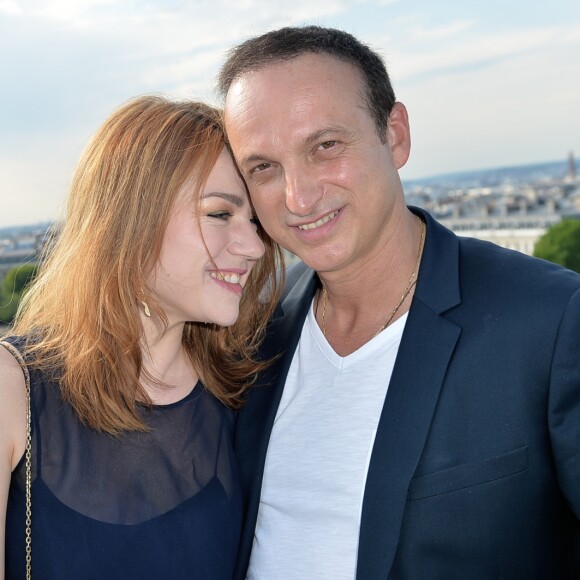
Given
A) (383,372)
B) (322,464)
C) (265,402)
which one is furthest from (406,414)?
(265,402)

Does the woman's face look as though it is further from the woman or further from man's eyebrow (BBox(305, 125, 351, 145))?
man's eyebrow (BBox(305, 125, 351, 145))

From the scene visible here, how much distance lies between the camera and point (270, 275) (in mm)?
2994

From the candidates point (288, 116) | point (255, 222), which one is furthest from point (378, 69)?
point (255, 222)

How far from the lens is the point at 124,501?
2.36 meters

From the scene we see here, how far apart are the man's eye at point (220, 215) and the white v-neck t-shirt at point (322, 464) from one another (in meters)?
0.45

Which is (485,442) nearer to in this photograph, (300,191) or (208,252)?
(300,191)

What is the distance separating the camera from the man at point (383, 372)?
2.15 metres

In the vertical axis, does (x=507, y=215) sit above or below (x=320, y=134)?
above

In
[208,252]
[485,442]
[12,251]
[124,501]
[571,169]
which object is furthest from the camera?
[571,169]

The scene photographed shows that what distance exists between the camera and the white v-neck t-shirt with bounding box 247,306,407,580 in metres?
2.29

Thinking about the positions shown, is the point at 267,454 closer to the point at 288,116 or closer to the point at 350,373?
the point at 350,373

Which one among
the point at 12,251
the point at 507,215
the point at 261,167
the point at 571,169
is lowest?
the point at 261,167

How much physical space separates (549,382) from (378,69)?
96 centimetres

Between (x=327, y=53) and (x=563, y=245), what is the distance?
45198 millimetres
